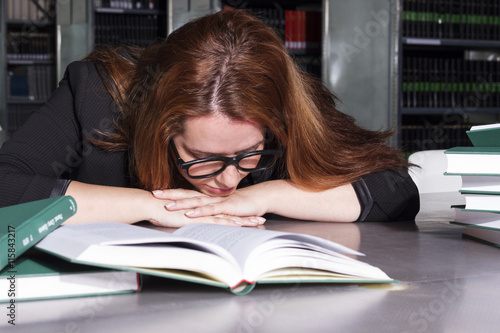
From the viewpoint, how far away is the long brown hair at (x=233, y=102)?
100cm

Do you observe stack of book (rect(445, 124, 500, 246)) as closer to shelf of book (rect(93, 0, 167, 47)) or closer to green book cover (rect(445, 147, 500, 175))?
green book cover (rect(445, 147, 500, 175))

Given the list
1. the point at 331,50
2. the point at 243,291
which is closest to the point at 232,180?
the point at 243,291

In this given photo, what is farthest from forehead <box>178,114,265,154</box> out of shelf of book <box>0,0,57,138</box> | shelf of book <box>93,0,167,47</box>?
shelf of book <box>0,0,57,138</box>

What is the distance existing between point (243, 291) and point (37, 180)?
602mm

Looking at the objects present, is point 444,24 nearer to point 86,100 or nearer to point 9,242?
point 86,100

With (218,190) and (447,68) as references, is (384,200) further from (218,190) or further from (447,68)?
(447,68)

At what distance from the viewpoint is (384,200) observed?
1.10 metres

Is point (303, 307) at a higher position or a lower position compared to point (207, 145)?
lower

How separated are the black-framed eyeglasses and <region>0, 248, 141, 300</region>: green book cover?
45cm

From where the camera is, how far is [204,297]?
1.80 ft

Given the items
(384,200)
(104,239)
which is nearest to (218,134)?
(384,200)

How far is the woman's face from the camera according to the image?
0.99 meters

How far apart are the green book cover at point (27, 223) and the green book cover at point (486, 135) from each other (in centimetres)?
56

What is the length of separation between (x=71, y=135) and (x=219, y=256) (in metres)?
0.80
